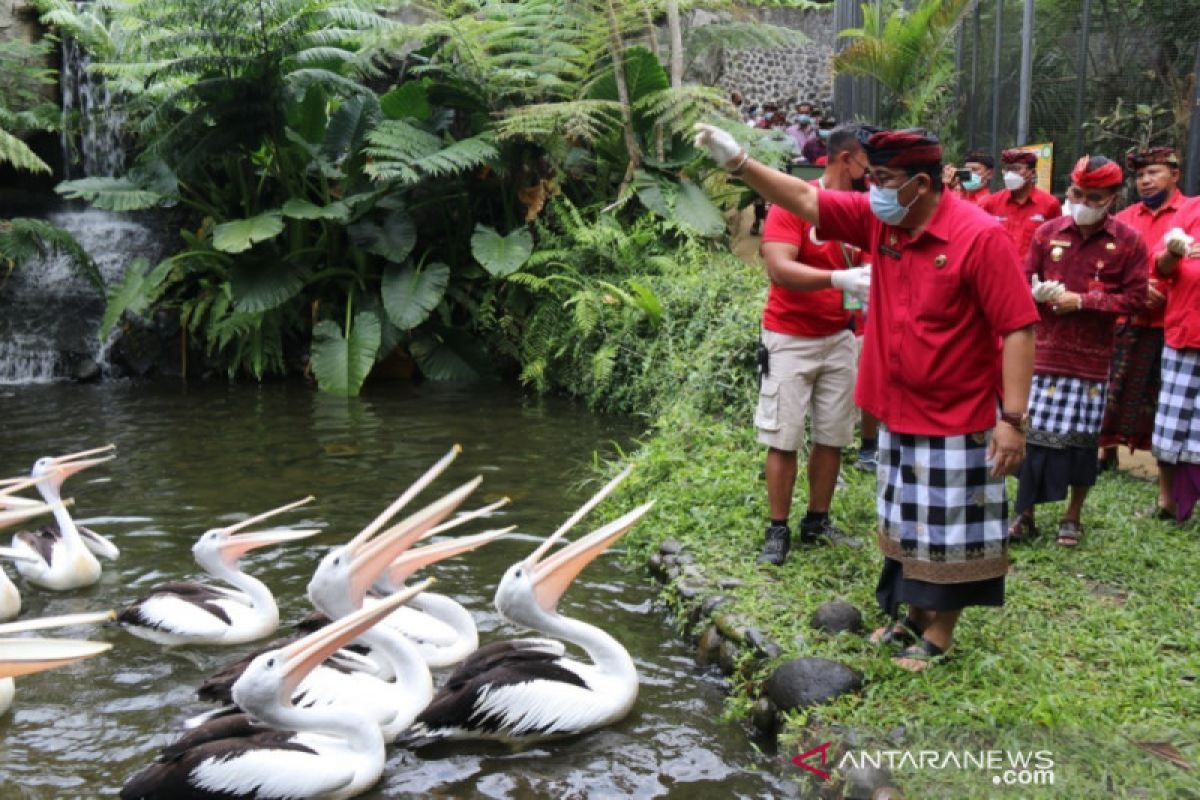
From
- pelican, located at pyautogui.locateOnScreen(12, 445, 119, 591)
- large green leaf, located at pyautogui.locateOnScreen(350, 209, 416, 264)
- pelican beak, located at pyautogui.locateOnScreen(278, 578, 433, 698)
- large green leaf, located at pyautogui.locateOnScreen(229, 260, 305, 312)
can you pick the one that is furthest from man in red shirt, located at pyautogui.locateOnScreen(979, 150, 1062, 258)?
large green leaf, located at pyautogui.locateOnScreen(229, 260, 305, 312)

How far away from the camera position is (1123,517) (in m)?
6.74

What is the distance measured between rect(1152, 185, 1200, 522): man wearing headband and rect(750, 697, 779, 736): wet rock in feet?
11.3

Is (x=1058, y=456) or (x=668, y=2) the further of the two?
(x=668, y=2)

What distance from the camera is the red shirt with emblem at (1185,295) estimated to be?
6.58 m

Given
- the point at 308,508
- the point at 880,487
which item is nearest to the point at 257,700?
the point at 880,487

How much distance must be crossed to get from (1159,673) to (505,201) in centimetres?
1127

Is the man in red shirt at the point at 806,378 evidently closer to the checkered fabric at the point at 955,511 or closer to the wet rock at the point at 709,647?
the wet rock at the point at 709,647

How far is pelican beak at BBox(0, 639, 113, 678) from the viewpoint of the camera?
145 inches

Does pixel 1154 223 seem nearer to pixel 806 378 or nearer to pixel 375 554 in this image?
pixel 806 378

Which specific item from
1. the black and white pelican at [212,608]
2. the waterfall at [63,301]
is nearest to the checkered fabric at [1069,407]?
the black and white pelican at [212,608]

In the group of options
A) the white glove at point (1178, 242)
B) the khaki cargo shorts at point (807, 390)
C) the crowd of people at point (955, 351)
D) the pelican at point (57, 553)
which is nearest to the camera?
the crowd of people at point (955, 351)

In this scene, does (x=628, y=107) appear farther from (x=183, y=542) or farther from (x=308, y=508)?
(x=183, y=542)

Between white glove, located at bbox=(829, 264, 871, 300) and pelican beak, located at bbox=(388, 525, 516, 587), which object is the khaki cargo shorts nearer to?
white glove, located at bbox=(829, 264, 871, 300)

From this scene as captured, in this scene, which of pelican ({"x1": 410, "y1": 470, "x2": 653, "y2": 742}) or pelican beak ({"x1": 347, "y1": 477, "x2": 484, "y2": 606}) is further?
pelican beak ({"x1": 347, "y1": 477, "x2": 484, "y2": 606})
